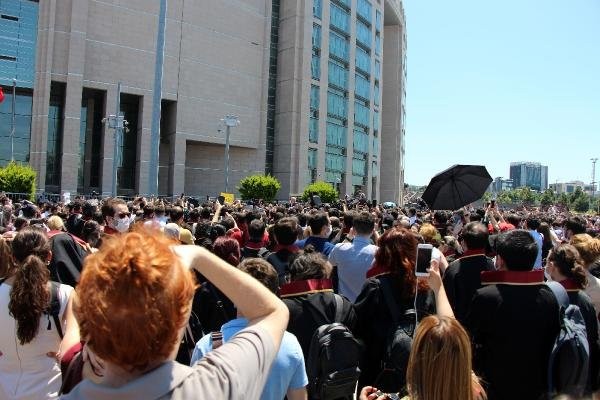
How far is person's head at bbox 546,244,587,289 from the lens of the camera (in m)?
4.14

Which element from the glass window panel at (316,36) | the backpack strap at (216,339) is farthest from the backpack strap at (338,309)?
the glass window panel at (316,36)

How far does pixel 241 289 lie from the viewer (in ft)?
5.41

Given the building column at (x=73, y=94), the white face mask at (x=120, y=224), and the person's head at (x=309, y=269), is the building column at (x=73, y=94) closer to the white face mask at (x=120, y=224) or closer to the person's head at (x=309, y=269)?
the white face mask at (x=120, y=224)

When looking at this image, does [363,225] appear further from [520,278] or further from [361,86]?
Result: [361,86]

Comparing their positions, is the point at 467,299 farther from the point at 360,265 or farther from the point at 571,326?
the point at 571,326

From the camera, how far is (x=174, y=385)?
4.65ft

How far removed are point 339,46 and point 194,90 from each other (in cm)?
2328

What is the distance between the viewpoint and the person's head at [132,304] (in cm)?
138

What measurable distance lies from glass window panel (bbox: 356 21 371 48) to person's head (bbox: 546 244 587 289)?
69306 millimetres

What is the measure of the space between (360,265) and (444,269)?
0.95m

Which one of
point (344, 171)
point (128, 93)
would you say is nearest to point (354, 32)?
point (344, 171)

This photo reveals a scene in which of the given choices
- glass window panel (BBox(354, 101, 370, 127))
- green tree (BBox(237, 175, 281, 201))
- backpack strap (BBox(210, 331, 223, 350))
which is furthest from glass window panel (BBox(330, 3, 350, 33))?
backpack strap (BBox(210, 331, 223, 350))

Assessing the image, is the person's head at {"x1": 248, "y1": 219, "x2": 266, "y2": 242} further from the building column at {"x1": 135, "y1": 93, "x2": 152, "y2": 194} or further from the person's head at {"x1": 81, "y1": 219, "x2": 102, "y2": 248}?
the building column at {"x1": 135, "y1": 93, "x2": 152, "y2": 194}

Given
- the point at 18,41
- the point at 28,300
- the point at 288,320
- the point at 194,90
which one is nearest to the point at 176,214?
the point at 28,300
